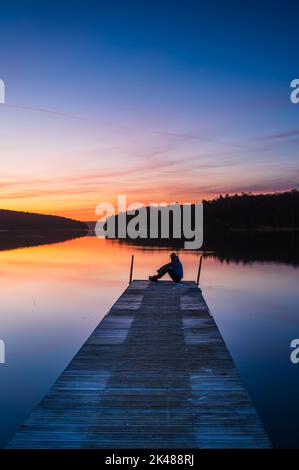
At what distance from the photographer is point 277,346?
1572 centimetres

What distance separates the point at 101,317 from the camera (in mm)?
21297

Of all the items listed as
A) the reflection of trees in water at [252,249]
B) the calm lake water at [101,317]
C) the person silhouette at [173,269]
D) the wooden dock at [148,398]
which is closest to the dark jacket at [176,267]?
the person silhouette at [173,269]

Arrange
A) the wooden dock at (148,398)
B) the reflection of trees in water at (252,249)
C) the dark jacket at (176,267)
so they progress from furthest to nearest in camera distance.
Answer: the reflection of trees in water at (252,249)
the dark jacket at (176,267)
the wooden dock at (148,398)

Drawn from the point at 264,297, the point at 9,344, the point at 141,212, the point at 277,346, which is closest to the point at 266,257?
the point at 264,297

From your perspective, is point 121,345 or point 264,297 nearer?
point 121,345

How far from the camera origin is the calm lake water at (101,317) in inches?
427

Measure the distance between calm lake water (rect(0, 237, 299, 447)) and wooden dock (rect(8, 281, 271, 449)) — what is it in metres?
1.90

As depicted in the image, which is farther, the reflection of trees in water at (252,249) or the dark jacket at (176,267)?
the reflection of trees in water at (252,249)

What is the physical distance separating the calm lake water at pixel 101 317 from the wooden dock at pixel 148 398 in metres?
1.90

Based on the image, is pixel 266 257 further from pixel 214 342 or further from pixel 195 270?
Answer: pixel 214 342

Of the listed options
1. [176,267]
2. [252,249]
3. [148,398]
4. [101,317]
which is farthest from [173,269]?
[252,249]

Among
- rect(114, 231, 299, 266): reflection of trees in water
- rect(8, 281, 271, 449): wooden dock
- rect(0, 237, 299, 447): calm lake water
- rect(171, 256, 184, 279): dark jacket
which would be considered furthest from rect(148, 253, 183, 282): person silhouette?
rect(114, 231, 299, 266): reflection of trees in water

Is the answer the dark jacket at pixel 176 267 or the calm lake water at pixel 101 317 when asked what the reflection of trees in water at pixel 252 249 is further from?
the dark jacket at pixel 176 267
